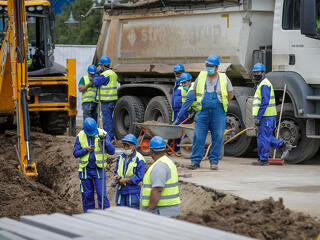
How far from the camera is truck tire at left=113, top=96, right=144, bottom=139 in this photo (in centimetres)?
1675

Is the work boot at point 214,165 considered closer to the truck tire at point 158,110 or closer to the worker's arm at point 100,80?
the truck tire at point 158,110

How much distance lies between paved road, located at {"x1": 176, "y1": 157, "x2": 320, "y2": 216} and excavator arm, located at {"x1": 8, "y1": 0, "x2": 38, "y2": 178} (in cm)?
270

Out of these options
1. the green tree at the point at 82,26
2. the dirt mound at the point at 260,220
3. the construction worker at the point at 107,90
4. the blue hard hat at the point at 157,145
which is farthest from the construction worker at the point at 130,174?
the green tree at the point at 82,26

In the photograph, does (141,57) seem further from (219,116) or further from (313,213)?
(313,213)

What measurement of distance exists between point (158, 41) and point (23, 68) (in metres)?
4.50

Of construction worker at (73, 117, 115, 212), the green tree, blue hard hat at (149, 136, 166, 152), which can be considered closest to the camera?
blue hard hat at (149, 136, 166, 152)

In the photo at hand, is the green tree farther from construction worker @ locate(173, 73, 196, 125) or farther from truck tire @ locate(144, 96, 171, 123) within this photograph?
Answer: construction worker @ locate(173, 73, 196, 125)

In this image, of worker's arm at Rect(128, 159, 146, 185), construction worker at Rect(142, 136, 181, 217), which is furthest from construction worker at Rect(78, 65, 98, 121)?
construction worker at Rect(142, 136, 181, 217)

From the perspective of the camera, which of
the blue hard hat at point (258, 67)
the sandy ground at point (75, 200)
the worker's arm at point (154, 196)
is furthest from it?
the blue hard hat at point (258, 67)

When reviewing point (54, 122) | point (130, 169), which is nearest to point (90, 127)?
point (130, 169)

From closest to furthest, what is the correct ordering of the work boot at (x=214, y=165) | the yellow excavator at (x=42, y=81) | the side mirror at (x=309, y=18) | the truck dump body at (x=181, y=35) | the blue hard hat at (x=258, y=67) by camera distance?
the side mirror at (x=309, y=18), the work boot at (x=214, y=165), the blue hard hat at (x=258, y=67), the truck dump body at (x=181, y=35), the yellow excavator at (x=42, y=81)

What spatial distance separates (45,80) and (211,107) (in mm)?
5437

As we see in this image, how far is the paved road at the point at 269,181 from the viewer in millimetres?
9484

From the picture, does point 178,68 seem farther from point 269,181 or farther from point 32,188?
point 269,181
